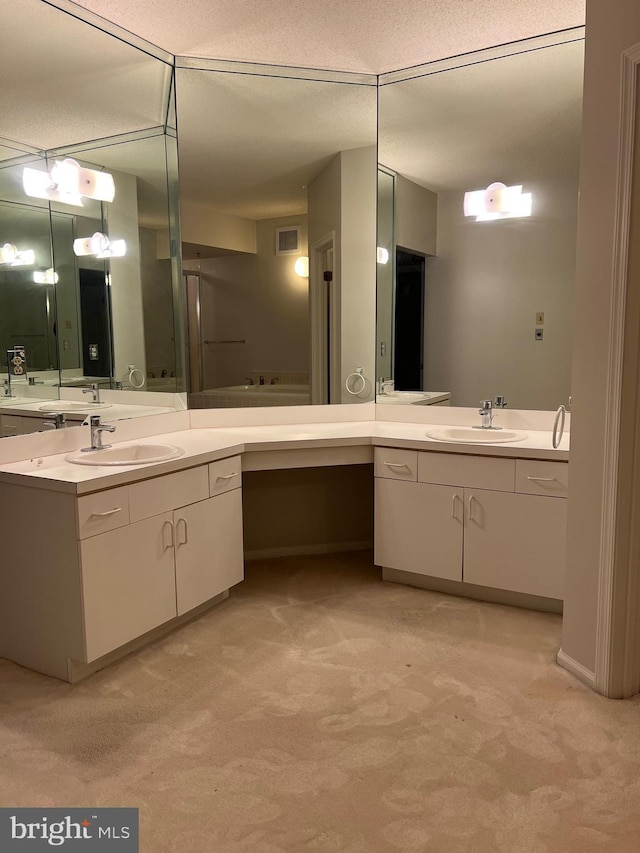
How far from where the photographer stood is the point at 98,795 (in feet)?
6.07

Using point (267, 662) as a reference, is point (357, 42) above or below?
above

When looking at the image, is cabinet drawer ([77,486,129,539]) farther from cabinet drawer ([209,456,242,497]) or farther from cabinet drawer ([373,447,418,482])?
cabinet drawer ([373,447,418,482])

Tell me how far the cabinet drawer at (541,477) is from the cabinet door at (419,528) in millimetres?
293

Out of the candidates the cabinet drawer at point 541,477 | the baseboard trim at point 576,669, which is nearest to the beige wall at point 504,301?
the cabinet drawer at point 541,477

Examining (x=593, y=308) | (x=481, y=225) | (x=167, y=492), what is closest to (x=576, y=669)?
(x=593, y=308)

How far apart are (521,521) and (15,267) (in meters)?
2.32

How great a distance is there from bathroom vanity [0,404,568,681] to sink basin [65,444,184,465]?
44 mm

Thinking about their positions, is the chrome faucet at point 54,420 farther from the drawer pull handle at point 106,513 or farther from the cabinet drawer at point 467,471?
the cabinet drawer at point 467,471

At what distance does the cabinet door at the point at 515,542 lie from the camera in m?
2.93

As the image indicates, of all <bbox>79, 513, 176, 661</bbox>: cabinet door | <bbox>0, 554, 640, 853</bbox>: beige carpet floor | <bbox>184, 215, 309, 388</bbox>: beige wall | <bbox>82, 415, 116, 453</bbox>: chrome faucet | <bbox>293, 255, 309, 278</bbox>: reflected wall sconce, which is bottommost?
<bbox>0, 554, 640, 853</bbox>: beige carpet floor

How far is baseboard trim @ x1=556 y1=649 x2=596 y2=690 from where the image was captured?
7.82 feet

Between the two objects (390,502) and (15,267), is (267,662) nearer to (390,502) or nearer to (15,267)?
(390,502)

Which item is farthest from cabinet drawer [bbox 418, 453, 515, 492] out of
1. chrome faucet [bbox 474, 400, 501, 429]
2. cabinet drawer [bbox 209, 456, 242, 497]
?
cabinet drawer [bbox 209, 456, 242, 497]

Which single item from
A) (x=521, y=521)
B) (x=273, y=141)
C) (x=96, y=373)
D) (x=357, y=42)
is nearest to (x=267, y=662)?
(x=521, y=521)
